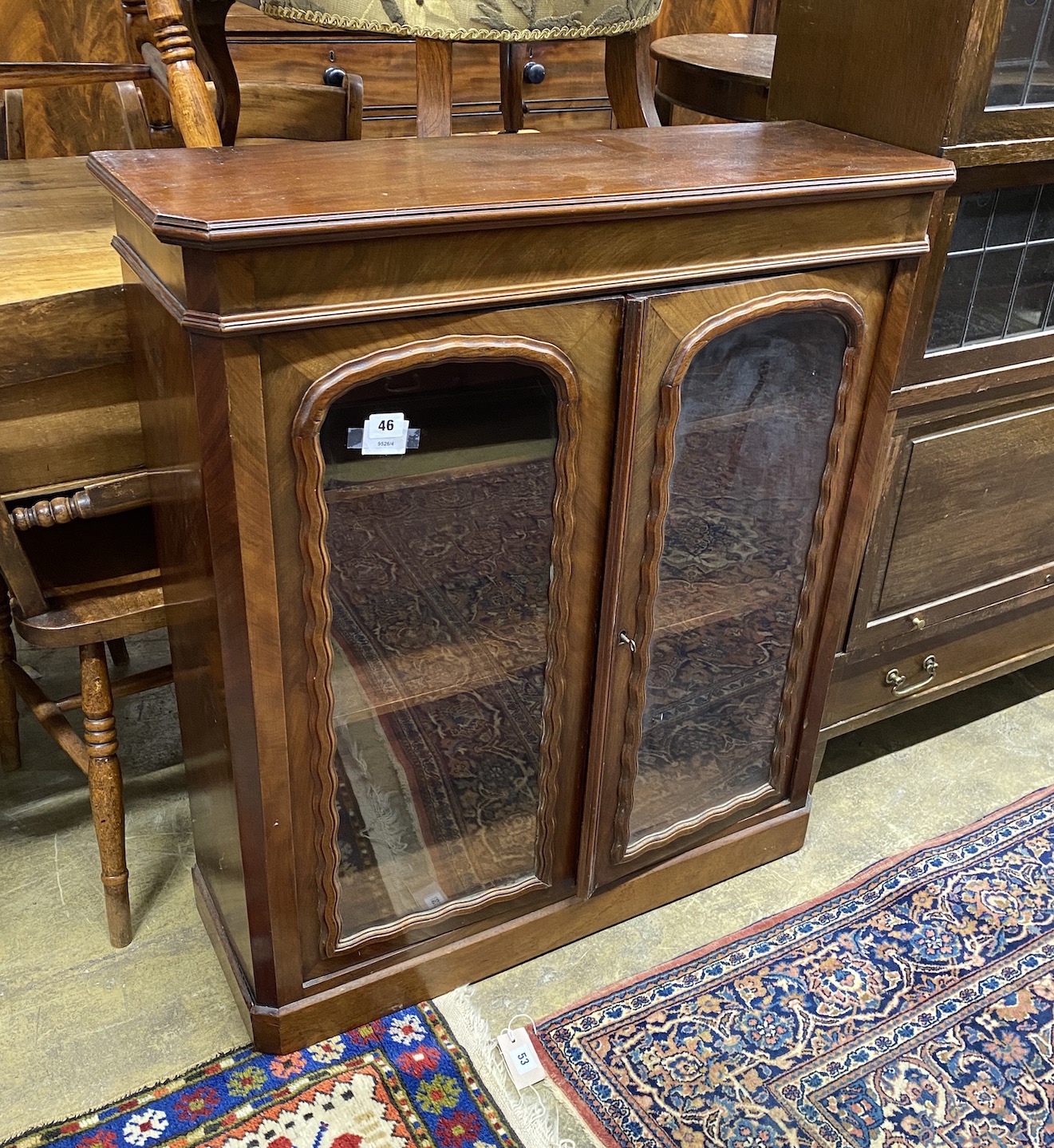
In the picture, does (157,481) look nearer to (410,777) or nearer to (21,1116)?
(410,777)

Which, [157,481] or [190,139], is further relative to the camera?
[190,139]

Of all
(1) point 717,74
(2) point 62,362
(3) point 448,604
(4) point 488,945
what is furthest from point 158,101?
(4) point 488,945

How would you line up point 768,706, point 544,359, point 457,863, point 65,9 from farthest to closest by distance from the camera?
point 65,9 < point 768,706 < point 457,863 < point 544,359

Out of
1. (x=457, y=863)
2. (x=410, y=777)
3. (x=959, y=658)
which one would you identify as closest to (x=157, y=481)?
(x=410, y=777)

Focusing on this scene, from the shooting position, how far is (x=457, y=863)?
1438 millimetres

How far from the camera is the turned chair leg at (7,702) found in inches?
66.2

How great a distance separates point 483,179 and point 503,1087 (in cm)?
109

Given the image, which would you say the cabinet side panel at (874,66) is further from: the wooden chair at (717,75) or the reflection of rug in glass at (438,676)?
the reflection of rug in glass at (438,676)

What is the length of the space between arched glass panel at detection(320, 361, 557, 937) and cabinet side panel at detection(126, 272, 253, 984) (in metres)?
0.13

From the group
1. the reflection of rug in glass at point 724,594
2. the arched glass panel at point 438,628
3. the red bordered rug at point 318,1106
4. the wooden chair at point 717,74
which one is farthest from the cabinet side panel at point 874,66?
the red bordered rug at point 318,1106

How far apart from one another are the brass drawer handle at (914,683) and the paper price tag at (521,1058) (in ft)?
2.74

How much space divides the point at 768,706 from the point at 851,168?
0.75 m

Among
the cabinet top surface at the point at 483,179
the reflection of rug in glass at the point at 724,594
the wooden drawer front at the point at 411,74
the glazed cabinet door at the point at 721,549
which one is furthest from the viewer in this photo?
the wooden drawer front at the point at 411,74

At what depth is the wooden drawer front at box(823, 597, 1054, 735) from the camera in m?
1.77
